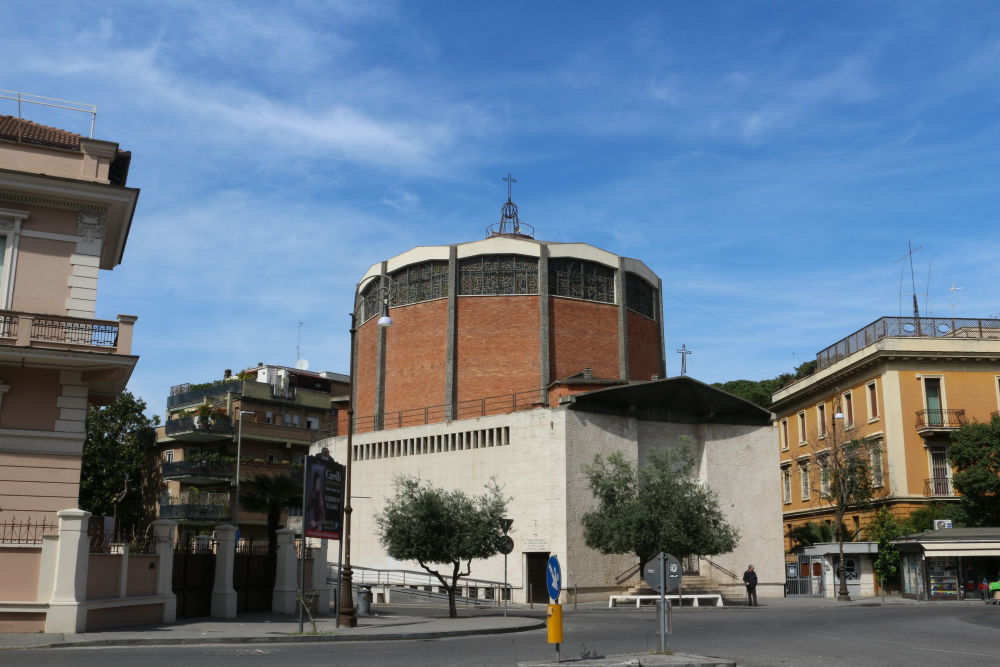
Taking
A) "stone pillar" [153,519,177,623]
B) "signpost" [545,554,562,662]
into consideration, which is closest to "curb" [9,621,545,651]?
"stone pillar" [153,519,177,623]

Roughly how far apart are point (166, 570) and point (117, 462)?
39.0 meters

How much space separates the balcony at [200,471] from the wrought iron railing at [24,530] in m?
39.9

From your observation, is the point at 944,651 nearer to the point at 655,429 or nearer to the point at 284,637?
the point at 284,637

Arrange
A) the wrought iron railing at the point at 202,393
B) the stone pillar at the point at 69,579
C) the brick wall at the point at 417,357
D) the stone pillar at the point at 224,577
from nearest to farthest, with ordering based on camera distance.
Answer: the stone pillar at the point at 69,579
the stone pillar at the point at 224,577
the brick wall at the point at 417,357
the wrought iron railing at the point at 202,393

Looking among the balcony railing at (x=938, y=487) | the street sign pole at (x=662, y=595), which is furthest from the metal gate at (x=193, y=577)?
the balcony railing at (x=938, y=487)

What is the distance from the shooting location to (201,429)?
62000mm

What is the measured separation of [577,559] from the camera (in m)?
40.2

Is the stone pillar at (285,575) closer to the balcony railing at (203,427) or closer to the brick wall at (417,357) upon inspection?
the brick wall at (417,357)

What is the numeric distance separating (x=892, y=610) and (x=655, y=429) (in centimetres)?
1594

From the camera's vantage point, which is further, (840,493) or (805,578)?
(840,493)

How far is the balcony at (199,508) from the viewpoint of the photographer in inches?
2313

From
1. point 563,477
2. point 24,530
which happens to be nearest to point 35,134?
point 24,530

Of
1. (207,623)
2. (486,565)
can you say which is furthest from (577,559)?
(207,623)

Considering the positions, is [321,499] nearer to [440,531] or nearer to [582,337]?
[440,531]
